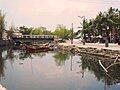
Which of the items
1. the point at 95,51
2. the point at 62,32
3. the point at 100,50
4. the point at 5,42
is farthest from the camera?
the point at 62,32

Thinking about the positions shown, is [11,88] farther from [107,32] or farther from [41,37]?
[41,37]

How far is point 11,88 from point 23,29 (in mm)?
117146

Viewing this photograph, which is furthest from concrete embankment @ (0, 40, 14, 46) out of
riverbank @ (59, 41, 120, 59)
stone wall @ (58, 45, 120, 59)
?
riverbank @ (59, 41, 120, 59)

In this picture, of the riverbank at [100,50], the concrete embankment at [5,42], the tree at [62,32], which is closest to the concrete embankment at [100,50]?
the riverbank at [100,50]

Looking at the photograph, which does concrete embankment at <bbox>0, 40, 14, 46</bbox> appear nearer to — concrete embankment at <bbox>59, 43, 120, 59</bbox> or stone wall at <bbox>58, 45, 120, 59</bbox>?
stone wall at <bbox>58, 45, 120, 59</bbox>

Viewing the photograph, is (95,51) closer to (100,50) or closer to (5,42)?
(100,50)

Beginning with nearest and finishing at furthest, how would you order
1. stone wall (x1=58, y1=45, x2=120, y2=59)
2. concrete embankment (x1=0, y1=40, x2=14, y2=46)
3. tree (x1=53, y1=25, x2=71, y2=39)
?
stone wall (x1=58, y1=45, x2=120, y2=59) → concrete embankment (x1=0, y1=40, x2=14, y2=46) → tree (x1=53, y1=25, x2=71, y2=39)

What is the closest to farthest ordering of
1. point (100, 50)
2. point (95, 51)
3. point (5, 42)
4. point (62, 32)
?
point (100, 50) → point (95, 51) → point (5, 42) → point (62, 32)

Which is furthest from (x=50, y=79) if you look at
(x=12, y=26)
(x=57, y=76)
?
(x=12, y=26)

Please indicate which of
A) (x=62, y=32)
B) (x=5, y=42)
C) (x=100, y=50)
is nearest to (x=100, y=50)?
(x=100, y=50)

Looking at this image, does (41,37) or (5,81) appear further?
(41,37)

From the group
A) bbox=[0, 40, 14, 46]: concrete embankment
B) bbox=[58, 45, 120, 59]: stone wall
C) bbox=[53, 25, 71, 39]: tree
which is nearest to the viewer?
bbox=[58, 45, 120, 59]: stone wall

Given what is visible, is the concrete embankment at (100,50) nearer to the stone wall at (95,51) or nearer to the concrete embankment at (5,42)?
the stone wall at (95,51)

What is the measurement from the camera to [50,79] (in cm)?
3030
